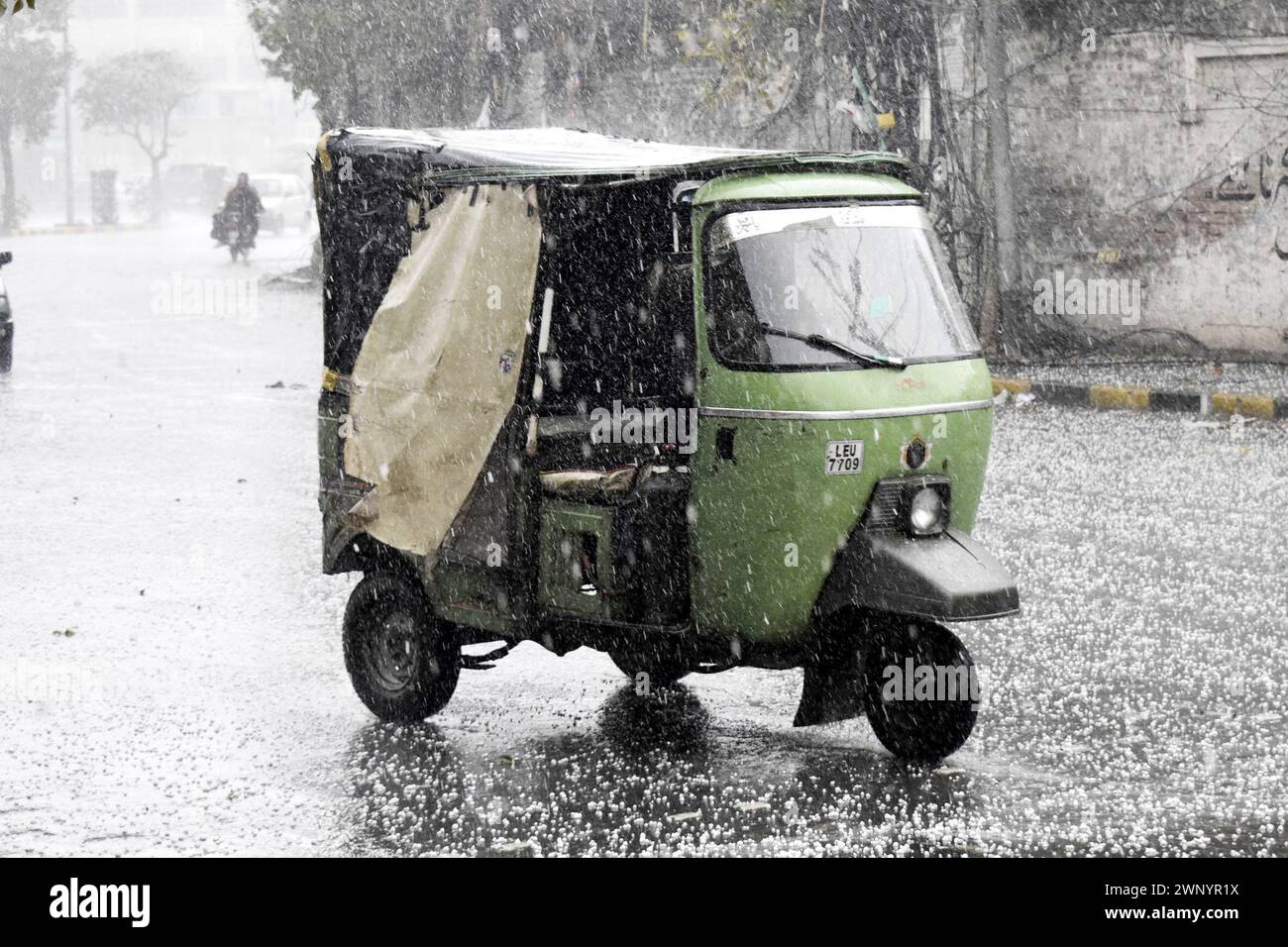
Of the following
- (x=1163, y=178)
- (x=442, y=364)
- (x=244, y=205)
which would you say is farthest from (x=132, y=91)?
(x=442, y=364)

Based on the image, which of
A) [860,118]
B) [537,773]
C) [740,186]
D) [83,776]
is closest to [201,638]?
[83,776]

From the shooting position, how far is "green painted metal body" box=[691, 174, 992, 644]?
599cm

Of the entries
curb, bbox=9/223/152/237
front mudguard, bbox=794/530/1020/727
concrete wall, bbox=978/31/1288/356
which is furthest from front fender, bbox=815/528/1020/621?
curb, bbox=9/223/152/237

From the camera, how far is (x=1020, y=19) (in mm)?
20062

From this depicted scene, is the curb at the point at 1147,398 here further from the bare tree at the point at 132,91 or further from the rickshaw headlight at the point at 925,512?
the bare tree at the point at 132,91

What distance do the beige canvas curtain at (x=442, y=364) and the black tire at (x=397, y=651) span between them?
0.27m

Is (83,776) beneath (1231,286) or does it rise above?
beneath

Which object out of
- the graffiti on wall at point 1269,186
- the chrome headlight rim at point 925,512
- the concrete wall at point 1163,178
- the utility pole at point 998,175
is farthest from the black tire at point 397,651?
the graffiti on wall at point 1269,186

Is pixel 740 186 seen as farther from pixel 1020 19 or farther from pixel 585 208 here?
pixel 1020 19

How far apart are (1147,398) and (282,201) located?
4880 centimetres

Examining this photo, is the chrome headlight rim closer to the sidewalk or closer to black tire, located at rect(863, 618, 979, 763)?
black tire, located at rect(863, 618, 979, 763)

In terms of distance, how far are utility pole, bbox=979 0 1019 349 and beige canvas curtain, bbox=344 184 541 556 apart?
13.7 meters

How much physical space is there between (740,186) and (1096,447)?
8.22 m

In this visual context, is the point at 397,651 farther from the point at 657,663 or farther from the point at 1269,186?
the point at 1269,186
